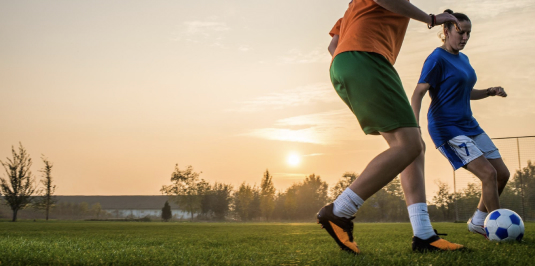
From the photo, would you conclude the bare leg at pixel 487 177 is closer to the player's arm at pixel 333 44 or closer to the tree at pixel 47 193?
the player's arm at pixel 333 44

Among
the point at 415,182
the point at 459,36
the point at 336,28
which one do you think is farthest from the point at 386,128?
the point at 459,36

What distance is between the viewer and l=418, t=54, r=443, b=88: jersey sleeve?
4496 millimetres

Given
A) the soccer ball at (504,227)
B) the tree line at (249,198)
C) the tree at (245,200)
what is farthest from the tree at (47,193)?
the soccer ball at (504,227)

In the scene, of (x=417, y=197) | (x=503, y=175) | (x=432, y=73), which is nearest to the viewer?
(x=417, y=197)

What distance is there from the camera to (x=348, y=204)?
292 centimetres

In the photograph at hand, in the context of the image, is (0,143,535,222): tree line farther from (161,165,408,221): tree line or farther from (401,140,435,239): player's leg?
(401,140,435,239): player's leg

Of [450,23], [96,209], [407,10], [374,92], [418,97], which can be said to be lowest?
[96,209]

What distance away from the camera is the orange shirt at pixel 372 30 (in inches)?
116

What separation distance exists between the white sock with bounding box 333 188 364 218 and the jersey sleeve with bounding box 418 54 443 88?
213 centimetres

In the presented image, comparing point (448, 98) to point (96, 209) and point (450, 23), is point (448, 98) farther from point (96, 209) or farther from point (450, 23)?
point (96, 209)

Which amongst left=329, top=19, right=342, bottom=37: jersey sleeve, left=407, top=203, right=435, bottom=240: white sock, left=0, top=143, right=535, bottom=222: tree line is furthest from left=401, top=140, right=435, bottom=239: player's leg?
left=0, top=143, right=535, bottom=222: tree line

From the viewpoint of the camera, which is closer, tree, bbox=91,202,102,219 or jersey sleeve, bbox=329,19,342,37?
jersey sleeve, bbox=329,19,342,37

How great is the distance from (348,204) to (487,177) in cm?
220

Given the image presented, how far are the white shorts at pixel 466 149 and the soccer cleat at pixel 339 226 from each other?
208 cm
